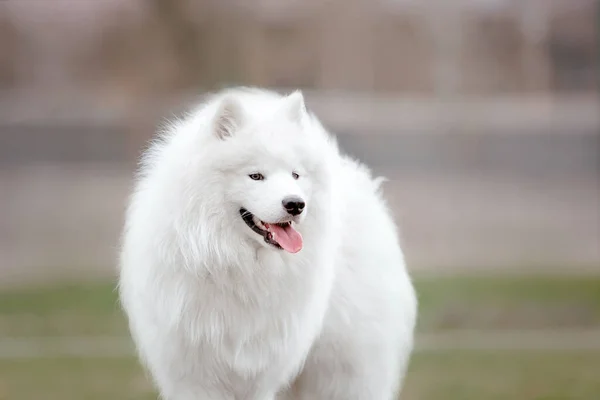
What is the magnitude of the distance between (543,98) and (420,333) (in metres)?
13.5

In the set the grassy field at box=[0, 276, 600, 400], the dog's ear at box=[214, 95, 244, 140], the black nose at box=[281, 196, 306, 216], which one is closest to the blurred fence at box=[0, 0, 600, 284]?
the grassy field at box=[0, 276, 600, 400]

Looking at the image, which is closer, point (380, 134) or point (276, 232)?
point (276, 232)

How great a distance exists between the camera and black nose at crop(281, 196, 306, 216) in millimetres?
5023

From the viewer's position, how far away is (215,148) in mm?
5219

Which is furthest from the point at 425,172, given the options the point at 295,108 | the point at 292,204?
the point at 292,204

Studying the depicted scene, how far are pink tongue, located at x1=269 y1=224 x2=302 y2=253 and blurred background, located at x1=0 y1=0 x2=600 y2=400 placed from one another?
6.70 m

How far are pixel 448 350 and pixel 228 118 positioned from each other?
775 centimetres

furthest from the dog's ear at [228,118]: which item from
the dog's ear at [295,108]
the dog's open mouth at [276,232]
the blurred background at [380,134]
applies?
the blurred background at [380,134]

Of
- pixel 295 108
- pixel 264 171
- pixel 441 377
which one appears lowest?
pixel 441 377

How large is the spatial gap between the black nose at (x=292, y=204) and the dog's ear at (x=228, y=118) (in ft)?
1.61

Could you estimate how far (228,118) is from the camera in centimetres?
525

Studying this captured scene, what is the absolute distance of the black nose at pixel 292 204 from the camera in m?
5.02

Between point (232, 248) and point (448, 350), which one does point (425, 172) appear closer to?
point (448, 350)

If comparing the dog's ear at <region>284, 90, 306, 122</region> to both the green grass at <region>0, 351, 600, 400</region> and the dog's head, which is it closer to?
the dog's head
